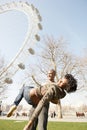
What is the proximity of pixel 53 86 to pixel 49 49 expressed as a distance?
111 ft

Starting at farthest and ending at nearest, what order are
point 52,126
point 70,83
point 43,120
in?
point 52,126
point 43,120
point 70,83

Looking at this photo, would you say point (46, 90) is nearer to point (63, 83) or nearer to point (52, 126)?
point (63, 83)

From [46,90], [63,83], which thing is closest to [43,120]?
[46,90]

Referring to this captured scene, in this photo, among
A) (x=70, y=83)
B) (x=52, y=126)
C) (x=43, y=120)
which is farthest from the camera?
(x=52, y=126)

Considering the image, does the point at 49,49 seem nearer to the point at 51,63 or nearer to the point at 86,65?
the point at 51,63

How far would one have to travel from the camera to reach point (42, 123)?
490 centimetres

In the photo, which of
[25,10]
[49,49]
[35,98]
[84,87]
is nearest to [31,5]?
[25,10]

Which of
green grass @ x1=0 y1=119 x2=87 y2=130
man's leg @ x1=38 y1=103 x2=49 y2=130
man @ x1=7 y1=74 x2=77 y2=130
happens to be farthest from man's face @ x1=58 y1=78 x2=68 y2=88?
green grass @ x1=0 y1=119 x2=87 y2=130

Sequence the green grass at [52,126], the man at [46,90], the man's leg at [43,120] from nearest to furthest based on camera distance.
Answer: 1. the man at [46,90]
2. the man's leg at [43,120]
3. the green grass at [52,126]

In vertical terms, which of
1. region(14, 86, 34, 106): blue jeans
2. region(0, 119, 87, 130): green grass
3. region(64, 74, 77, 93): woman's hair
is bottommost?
region(14, 86, 34, 106): blue jeans

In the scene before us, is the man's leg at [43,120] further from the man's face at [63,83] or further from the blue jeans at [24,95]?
the man's face at [63,83]

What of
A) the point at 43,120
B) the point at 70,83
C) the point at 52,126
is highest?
the point at 52,126

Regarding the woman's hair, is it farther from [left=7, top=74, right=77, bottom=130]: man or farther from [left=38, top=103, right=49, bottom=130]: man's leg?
[left=38, top=103, right=49, bottom=130]: man's leg

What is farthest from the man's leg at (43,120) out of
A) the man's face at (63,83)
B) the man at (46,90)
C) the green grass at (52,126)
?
the green grass at (52,126)
